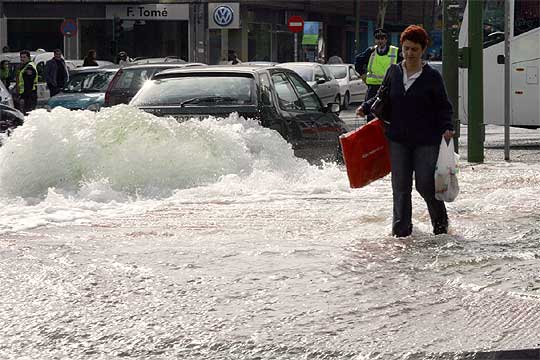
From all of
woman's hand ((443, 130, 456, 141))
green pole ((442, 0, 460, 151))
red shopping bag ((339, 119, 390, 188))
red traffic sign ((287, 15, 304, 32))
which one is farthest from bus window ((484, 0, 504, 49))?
red traffic sign ((287, 15, 304, 32))

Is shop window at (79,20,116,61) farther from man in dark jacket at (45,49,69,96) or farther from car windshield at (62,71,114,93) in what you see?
car windshield at (62,71,114,93)

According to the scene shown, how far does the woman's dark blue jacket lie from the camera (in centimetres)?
984

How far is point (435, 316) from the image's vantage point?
7.11 metres

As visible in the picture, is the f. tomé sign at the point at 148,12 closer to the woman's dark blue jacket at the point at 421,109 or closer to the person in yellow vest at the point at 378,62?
the person in yellow vest at the point at 378,62

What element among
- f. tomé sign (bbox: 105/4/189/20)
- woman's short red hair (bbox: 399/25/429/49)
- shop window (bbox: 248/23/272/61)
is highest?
f. tomé sign (bbox: 105/4/189/20)

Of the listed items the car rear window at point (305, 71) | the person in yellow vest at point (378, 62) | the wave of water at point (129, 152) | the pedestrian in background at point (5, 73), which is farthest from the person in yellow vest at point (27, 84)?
the wave of water at point (129, 152)

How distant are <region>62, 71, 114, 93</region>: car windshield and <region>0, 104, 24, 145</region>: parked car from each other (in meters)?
7.85

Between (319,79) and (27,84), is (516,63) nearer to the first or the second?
(27,84)

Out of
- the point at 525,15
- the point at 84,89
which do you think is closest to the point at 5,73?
the point at 84,89

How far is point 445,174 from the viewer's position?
9.90m

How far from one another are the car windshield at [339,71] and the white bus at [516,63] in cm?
1852

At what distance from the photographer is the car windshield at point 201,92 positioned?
14.7 metres

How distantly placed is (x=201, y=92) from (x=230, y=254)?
18.5 feet

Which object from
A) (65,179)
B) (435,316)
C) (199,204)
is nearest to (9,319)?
(435,316)
